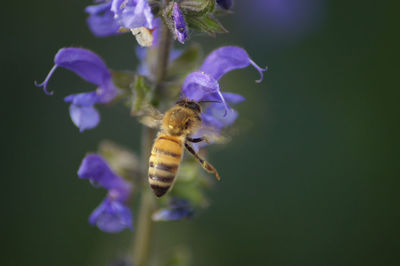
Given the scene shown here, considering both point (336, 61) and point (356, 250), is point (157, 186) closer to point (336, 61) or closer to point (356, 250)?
point (356, 250)

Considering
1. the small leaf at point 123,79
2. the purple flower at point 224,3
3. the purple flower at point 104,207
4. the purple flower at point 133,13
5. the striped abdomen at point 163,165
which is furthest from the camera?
the small leaf at point 123,79

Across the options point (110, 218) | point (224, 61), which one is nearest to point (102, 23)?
point (224, 61)

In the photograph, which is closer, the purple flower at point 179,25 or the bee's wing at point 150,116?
the purple flower at point 179,25

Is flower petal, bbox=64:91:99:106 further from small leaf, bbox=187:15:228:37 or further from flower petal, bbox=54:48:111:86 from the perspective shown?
small leaf, bbox=187:15:228:37

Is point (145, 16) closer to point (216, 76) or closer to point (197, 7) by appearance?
point (197, 7)

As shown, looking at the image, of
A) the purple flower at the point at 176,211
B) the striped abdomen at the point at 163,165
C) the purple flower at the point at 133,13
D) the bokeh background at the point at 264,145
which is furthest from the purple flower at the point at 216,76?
the bokeh background at the point at 264,145

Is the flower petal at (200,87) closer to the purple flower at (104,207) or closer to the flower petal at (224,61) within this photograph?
the flower petal at (224,61)

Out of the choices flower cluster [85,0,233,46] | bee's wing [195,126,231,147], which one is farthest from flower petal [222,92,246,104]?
flower cluster [85,0,233,46]
